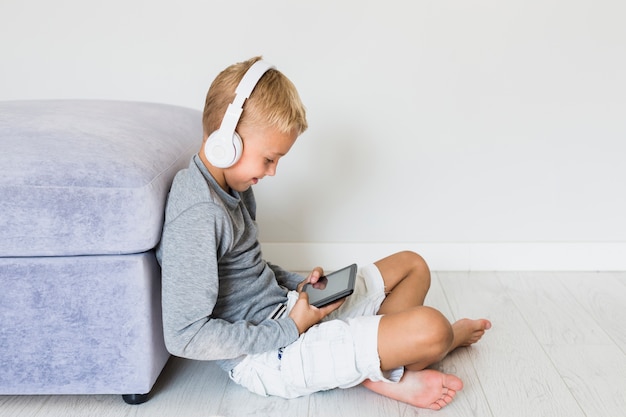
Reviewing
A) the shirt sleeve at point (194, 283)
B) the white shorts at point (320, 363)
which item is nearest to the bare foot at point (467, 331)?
the white shorts at point (320, 363)

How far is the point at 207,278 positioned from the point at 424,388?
1.56ft

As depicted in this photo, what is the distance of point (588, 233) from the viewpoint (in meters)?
2.21

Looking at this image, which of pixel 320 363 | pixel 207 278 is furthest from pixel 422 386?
pixel 207 278

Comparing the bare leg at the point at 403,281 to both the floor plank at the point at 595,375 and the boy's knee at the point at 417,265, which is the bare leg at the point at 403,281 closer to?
the boy's knee at the point at 417,265

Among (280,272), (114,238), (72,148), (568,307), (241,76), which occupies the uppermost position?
(241,76)

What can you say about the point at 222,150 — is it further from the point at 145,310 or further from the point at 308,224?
the point at 308,224

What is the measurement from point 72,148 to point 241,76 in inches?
12.7

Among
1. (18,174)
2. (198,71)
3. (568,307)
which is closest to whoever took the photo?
(18,174)

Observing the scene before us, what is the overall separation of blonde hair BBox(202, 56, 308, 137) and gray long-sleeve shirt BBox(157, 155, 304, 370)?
10 cm

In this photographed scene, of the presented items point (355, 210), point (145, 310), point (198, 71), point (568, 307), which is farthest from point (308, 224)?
point (145, 310)

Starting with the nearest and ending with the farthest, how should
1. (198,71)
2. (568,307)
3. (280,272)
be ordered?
(280,272)
(568,307)
(198,71)

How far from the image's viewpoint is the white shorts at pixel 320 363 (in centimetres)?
132

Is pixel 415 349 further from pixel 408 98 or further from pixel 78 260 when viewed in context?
pixel 408 98

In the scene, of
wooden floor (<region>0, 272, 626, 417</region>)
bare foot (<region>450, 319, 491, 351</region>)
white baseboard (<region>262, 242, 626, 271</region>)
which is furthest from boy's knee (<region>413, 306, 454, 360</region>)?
white baseboard (<region>262, 242, 626, 271</region>)
